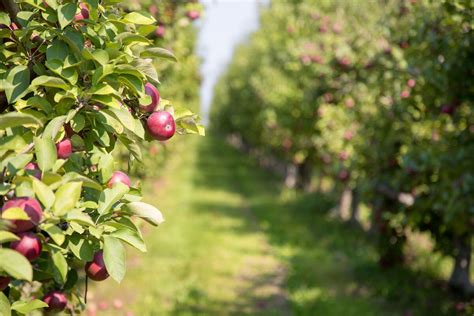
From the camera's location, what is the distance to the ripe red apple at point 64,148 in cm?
229

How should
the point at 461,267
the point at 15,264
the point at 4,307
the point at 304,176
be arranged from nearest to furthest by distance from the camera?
1. the point at 15,264
2. the point at 4,307
3. the point at 461,267
4. the point at 304,176

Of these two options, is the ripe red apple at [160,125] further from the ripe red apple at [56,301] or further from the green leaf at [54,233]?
the ripe red apple at [56,301]

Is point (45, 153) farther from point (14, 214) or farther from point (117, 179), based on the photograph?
point (117, 179)

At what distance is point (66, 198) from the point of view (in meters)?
1.93

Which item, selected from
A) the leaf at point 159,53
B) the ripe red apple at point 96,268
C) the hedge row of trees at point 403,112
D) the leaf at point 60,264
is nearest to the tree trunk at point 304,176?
the hedge row of trees at point 403,112

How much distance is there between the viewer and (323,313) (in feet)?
24.6

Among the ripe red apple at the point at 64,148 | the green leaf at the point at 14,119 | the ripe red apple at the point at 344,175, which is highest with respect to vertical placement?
the ripe red apple at the point at 344,175

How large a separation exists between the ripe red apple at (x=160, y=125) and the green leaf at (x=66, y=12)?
52 centimetres

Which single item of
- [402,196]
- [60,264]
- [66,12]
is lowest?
[60,264]

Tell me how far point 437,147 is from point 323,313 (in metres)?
2.69

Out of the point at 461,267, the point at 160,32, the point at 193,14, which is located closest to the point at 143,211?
the point at 160,32

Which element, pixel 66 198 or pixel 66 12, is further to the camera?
pixel 66 12

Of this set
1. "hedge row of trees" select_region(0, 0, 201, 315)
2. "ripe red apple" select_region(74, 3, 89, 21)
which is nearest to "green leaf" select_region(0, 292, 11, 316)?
"hedge row of trees" select_region(0, 0, 201, 315)

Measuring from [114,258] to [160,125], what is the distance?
2.03ft
